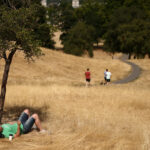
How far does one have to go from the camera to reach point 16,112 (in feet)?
37.4

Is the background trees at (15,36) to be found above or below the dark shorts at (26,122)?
above

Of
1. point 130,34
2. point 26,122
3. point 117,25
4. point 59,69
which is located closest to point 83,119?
point 26,122

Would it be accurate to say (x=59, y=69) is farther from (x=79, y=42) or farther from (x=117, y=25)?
(x=117, y=25)

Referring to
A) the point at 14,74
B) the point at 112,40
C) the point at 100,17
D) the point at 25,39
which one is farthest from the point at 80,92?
the point at 100,17

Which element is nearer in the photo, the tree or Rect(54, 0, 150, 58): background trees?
the tree

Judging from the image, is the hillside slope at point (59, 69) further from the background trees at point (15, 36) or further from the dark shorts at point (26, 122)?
the dark shorts at point (26, 122)

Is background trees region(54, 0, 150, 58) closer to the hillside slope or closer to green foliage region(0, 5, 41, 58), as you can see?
the hillside slope

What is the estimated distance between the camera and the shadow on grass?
10616 millimetres

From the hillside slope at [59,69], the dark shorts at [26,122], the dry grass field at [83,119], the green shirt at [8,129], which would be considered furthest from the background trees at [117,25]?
the green shirt at [8,129]

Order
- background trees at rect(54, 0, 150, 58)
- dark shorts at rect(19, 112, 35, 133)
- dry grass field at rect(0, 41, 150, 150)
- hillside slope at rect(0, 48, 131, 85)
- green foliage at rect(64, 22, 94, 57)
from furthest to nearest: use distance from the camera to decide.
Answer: green foliage at rect(64, 22, 94, 57) < background trees at rect(54, 0, 150, 58) < hillside slope at rect(0, 48, 131, 85) < dark shorts at rect(19, 112, 35, 133) < dry grass field at rect(0, 41, 150, 150)

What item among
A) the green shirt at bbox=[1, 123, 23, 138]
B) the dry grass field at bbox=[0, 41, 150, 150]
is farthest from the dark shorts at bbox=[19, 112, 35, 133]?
the green shirt at bbox=[1, 123, 23, 138]

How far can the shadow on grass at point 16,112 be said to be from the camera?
10.6 metres

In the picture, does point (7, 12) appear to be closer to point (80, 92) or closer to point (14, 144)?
point (14, 144)

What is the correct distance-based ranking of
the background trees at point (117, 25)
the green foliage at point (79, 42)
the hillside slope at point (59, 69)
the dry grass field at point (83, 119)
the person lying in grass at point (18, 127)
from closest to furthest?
1. the dry grass field at point (83, 119)
2. the person lying in grass at point (18, 127)
3. the hillside slope at point (59, 69)
4. the background trees at point (117, 25)
5. the green foliage at point (79, 42)
